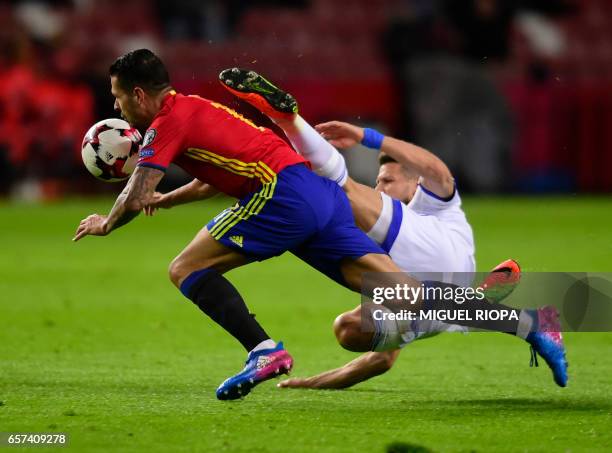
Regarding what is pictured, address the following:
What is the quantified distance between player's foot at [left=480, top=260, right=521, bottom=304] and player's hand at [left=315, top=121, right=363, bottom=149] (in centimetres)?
97

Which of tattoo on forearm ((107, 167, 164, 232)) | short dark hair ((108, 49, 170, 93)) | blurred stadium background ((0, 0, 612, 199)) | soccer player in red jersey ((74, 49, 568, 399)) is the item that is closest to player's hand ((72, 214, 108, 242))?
soccer player in red jersey ((74, 49, 568, 399))

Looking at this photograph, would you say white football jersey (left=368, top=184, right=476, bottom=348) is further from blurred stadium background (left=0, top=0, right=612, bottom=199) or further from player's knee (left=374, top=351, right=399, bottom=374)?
blurred stadium background (left=0, top=0, right=612, bottom=199)

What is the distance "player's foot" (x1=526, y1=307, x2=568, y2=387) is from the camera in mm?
5938

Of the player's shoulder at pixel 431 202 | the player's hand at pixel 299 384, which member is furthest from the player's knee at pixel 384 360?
the player's shoulder at pixel 431 202

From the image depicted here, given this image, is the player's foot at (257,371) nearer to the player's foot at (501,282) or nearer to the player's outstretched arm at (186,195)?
the player's outstretched arm at (186,195)

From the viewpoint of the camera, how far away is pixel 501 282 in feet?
20.3

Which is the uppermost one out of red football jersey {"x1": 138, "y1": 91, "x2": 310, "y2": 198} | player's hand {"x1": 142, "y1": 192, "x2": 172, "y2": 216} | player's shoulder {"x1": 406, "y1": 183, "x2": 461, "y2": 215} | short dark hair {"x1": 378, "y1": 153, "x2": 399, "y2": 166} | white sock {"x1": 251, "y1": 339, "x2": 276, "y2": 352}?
red football jersey {"x1": 138, "y1": 91, "x2": 310, "y2": 198}

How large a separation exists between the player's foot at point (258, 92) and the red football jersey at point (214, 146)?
0.16 metres

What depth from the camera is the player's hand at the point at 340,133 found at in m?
6.14

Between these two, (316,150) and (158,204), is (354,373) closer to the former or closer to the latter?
(316,150)

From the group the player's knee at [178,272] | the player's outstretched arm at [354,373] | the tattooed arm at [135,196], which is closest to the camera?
the tattooed arm at [135,196]

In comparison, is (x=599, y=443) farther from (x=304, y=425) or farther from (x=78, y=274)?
(x=78, y=274)

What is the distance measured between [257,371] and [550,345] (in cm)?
151

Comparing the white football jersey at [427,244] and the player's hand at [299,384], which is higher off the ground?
the white football jersey at [427,244]
